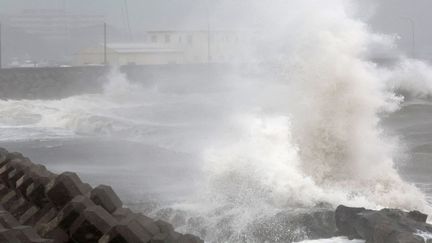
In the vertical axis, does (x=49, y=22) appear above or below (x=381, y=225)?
above

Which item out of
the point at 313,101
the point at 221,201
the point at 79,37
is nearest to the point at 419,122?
the point at 313,101

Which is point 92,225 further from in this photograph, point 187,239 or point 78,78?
point 78,78

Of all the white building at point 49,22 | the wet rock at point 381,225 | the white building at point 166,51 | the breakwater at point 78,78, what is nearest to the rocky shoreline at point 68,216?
the wet rock at point 381,225

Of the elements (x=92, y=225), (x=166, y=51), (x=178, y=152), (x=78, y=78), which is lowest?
(x=92, y=225)

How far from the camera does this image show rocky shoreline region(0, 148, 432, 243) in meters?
4.81

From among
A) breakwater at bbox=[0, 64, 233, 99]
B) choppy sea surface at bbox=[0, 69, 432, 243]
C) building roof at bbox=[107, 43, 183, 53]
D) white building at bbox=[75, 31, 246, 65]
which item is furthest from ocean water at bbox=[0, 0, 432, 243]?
building roof at bbox=[107, 43, 183, 53]

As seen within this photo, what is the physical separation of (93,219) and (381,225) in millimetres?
2348

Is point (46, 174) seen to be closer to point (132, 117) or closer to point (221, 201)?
point (221, 201)

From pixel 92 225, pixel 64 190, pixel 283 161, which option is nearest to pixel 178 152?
pixel 283 161

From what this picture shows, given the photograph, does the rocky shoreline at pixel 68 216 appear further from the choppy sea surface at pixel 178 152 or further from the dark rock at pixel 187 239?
the choppy sea surface at pixel 178 152

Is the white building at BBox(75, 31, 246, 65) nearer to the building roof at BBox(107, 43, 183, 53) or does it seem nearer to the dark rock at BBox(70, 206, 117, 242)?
the building roof at BBox(107, 43, 183, 53)

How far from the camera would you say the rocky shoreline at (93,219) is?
4.81 m

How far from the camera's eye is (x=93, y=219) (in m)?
5.07

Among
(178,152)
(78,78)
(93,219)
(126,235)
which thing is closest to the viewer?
(126,235)
